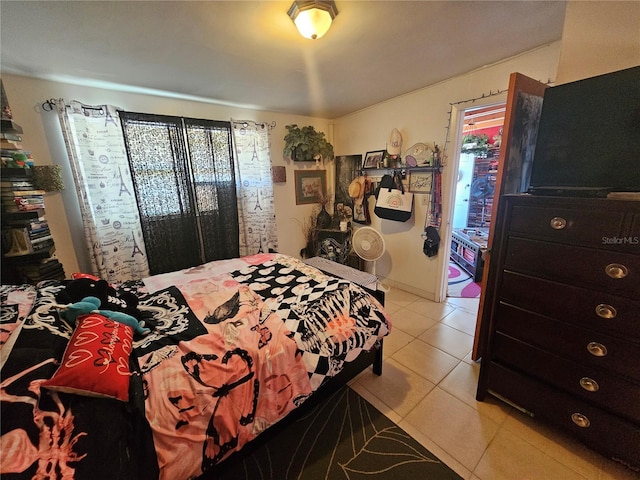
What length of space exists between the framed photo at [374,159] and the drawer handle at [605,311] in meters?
2.35

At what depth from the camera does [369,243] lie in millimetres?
2879

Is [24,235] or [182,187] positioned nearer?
[24,235]

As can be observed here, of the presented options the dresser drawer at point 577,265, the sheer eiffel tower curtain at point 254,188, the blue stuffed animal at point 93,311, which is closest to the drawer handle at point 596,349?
the dresser drawer at point 577,265

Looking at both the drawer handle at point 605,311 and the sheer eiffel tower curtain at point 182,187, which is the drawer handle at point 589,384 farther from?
the sheer eiffel tower curtain at point 182,187

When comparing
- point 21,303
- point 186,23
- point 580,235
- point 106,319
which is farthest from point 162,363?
point 580,235

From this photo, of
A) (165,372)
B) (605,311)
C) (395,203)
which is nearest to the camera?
(165,372)

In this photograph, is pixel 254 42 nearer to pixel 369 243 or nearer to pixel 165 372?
pixel 165 372

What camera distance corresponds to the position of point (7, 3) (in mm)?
1190

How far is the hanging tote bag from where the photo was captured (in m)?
2.90

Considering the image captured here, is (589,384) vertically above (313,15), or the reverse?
(313,15)

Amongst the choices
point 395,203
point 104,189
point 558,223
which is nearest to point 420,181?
point 395,203

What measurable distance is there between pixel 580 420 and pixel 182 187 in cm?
347

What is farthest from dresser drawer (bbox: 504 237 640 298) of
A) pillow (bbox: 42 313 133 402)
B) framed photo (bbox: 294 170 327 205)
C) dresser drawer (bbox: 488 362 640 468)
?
framed photo (bbox: 294 170 327 205)

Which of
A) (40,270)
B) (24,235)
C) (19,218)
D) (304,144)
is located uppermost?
(304,144)
